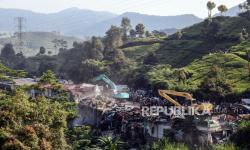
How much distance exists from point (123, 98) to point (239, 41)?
41191 mm

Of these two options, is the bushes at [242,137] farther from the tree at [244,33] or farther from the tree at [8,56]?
the tree at [8,56]

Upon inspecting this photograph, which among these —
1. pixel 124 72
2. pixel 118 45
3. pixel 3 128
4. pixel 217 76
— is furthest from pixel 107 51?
pixel 3 128

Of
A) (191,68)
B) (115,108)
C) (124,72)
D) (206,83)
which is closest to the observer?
(115,108)

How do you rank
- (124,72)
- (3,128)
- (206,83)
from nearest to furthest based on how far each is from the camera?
(3,128)
(206,83)
(124,72)

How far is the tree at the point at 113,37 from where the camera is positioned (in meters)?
141

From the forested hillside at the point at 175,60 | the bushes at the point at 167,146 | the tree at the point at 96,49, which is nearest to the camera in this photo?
the bushes at the point at 167,146

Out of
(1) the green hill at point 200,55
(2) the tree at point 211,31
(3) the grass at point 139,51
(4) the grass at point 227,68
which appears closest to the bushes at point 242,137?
(1) the green hill at point 200,55

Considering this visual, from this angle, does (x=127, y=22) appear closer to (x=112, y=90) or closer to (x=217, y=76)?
(x=112, y=90)

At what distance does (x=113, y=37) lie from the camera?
143 metres

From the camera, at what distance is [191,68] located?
100375 mm

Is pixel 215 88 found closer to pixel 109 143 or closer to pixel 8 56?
pixel 109 143

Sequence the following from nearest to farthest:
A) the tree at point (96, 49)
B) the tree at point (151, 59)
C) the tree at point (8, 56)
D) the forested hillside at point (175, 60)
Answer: the forested hillside at point (175, 60), the tree at point (151, 59), the tree at point (96, 49), the tree at point (8, 56)

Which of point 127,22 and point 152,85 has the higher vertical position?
point 127,22

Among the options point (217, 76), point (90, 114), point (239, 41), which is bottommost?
point (90, 114)
